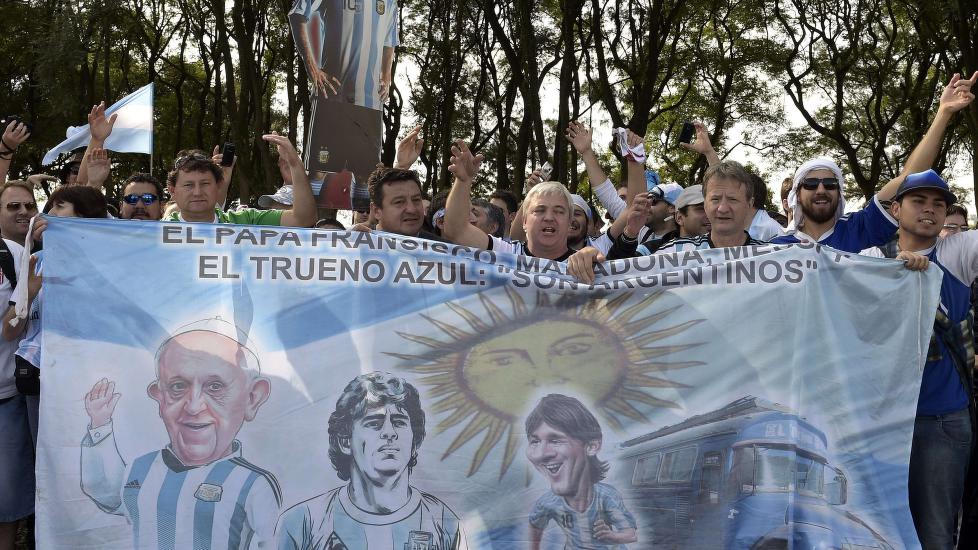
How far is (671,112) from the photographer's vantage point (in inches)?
1125

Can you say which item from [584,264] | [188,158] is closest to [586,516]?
[584,264]

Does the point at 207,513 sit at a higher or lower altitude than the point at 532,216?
lower

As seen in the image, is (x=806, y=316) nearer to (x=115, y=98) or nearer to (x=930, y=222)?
(x=930, y=222)

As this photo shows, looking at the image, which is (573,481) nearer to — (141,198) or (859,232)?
(859,232)

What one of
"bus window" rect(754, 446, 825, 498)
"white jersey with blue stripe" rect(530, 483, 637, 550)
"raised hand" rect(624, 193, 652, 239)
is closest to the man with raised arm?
Answer: "raised hand" rect(624, 193, 652, 239)

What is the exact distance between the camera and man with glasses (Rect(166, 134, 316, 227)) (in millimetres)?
5320

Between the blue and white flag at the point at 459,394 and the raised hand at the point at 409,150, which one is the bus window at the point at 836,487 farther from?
the raised hand at the point at 409,150

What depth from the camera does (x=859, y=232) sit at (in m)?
4.92

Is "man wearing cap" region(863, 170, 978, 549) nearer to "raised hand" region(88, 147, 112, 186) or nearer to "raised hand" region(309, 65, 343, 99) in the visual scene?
"raised hand" region(309, 65, 343, 99)

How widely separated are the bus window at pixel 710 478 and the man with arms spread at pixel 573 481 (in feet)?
1.04

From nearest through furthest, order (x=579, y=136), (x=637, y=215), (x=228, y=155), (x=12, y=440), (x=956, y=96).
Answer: (x=12, y=440)
(x=956, y=96)
(x=637, y=215)
(x=228, y=155)
(x=579, y=136)

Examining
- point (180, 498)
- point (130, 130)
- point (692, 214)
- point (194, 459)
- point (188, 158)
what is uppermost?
point (130, 130)

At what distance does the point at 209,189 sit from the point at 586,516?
2567 mm

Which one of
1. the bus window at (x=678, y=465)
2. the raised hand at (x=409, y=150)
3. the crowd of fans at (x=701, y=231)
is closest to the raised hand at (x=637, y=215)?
the crowd of fans at (x=701, y=231)
